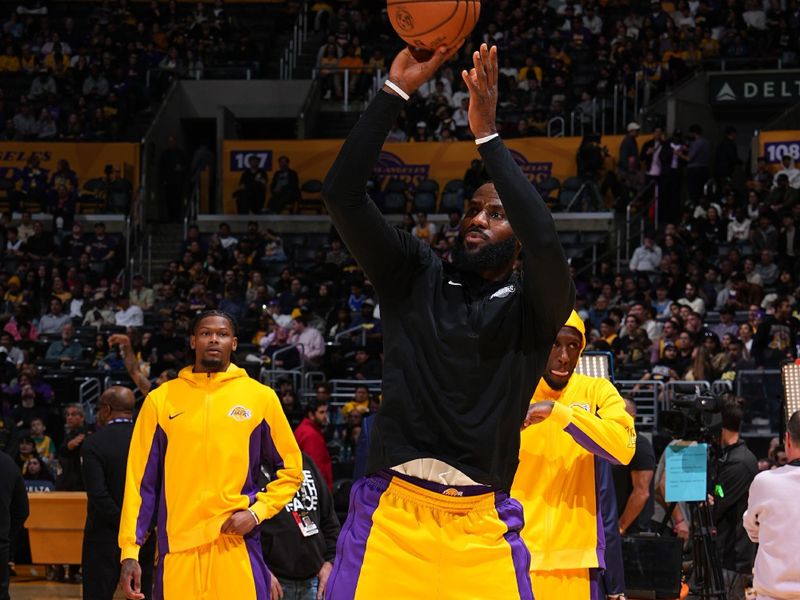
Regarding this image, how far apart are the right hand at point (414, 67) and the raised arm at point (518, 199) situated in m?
0.11

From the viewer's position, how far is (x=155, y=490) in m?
6.46

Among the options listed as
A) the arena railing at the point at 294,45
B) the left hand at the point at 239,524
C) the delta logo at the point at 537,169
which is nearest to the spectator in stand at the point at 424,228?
the delta logo at the point at 537,169

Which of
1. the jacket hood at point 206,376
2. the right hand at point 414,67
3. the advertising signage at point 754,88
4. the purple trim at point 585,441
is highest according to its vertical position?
the advertising signage at point 754,88

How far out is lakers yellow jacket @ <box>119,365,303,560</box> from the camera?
6.34m

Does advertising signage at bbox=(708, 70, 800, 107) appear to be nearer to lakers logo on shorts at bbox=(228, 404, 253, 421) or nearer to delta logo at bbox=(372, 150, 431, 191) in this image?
delta logo at bbox=(372, 150, 431, 191)

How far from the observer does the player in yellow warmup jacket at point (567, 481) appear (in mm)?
5824

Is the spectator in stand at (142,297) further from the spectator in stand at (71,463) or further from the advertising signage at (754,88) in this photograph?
the advertising signage at (754,88)

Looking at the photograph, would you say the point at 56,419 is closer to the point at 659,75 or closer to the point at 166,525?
the point at 166,525

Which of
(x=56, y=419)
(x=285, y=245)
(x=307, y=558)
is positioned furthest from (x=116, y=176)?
(x=307, y=558)

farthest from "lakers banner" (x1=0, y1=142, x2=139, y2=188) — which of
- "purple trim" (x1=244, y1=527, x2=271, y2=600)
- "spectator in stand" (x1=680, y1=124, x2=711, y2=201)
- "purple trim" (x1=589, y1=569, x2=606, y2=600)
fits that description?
"purple trim" (x1=589, y1=569, x2=606, y2=600)

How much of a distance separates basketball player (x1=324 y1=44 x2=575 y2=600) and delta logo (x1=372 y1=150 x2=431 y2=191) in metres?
22.0

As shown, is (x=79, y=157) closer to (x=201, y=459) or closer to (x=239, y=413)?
A: (x=239, y=413)

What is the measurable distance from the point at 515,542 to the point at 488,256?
79cm

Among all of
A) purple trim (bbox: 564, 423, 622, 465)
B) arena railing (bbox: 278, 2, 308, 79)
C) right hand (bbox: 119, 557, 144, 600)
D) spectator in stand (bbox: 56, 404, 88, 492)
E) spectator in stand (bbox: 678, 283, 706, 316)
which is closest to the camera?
purple trim (bbox: 564, 423, 622, 465)
